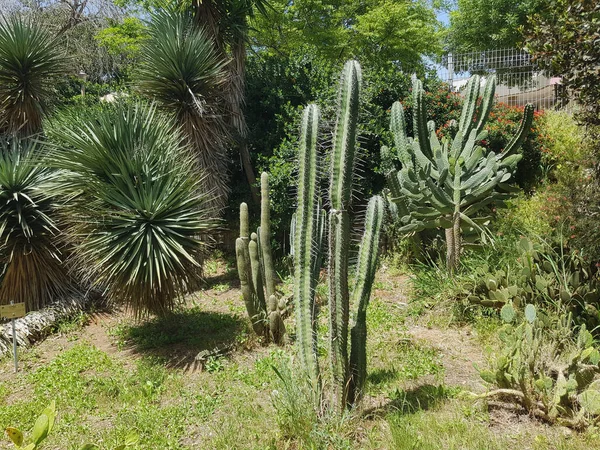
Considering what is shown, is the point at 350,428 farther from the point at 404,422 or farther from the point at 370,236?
the point at 370,236

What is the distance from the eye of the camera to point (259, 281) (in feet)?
18.7

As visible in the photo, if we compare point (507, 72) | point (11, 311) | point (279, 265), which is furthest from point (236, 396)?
point (507, 72)

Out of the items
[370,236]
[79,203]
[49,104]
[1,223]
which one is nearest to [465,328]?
[370,236]

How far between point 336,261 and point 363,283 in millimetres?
268

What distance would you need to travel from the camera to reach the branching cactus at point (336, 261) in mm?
3467

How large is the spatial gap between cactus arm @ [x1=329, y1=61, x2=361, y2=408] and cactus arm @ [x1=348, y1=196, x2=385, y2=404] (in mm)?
114

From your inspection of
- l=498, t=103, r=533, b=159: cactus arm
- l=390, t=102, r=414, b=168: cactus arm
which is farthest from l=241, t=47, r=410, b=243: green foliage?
l=498, t=103, r=533, b=159: cactus arm

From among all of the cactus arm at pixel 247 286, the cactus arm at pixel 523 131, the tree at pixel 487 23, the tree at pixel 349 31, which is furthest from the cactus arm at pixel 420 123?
the tree at pixel 487 23

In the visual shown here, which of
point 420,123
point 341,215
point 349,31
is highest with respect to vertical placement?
A: point 349,31

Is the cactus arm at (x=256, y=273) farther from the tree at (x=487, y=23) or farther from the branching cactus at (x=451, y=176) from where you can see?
the tree at (x=487, y=23)

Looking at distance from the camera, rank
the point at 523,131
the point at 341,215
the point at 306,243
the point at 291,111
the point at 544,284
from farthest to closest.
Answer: the point at 291,111, the point at 523,131, the point at 544,284, the point at 306,243, the point at 341,215

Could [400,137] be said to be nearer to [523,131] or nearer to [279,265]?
[523,131]

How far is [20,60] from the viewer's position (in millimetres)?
8031

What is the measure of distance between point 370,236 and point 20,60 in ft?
Result: 23.2
